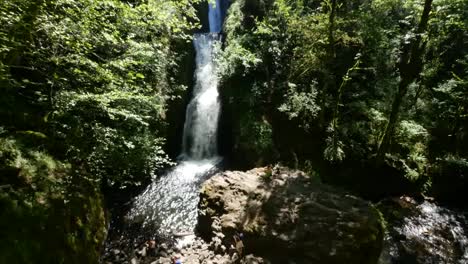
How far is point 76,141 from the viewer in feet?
20.3

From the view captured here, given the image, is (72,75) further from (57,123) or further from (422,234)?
(422,234)

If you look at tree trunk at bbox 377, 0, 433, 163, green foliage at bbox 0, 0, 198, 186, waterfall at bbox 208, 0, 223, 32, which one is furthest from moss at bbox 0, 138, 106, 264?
waterfall at bbox 208, 0, 223, 32

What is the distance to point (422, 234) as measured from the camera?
374 inches

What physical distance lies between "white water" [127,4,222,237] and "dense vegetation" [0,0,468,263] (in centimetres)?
84

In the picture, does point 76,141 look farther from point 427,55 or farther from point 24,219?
point 427,55

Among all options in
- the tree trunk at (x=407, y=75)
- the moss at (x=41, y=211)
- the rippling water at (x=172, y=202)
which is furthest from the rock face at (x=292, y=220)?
the tree trunk at (x=407, y=75)

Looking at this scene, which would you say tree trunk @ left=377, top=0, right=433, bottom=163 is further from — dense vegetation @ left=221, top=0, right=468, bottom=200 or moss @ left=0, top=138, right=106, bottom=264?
moss @ left=0, top=138, right=106, bottom=264

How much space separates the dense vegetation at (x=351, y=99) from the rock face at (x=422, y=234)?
995mm

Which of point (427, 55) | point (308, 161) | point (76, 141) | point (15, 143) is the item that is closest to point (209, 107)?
point (308, 161)

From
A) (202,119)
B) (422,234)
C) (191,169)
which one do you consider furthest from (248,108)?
(422,234)

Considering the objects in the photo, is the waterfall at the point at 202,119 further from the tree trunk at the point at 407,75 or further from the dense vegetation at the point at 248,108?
the tree trunk at the point at 407,75

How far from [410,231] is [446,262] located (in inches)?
52.4

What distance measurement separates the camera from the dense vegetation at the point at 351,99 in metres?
11.6

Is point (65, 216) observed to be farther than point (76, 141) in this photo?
No
